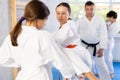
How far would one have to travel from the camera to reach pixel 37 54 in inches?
64.7

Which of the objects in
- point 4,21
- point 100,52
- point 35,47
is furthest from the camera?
point 100,52

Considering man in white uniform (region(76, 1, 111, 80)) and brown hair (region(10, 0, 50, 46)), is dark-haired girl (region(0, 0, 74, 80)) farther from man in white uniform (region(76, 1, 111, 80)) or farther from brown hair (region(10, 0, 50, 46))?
man in white uniform (region(76, 1, 111, 80))

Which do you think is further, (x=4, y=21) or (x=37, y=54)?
(x=4, y=21)

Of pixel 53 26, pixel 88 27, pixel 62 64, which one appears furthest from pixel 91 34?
pixel 53 26

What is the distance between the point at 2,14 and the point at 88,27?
1.40 meters

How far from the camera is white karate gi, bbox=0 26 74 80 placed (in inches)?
64.0

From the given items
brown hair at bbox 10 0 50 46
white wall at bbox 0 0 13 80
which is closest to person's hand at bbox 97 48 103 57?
white wall at bbox 0 0 13 80

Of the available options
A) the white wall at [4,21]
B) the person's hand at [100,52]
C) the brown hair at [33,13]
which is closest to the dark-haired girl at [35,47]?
the brown hair at [33,13]

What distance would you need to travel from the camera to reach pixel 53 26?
6320 millimetres

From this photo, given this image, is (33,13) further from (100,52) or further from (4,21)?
(100,52)

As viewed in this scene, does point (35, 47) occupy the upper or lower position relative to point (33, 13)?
lower

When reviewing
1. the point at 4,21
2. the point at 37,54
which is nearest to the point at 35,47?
the point at 37,54

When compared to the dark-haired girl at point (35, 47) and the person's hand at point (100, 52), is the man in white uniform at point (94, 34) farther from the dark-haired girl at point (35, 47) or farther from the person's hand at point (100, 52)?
the dark-haired girl at point (35, 47)

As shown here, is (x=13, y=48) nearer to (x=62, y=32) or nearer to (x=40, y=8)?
(x=40, y=8)
